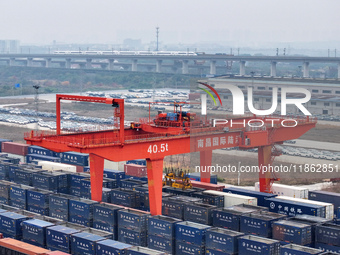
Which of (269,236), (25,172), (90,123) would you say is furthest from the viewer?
(90,123)

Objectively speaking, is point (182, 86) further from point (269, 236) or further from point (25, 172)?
point (269, 236)

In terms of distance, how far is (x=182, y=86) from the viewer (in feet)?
570

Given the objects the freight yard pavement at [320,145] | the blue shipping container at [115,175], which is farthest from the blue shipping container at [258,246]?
the blue shipping container at [115,175]

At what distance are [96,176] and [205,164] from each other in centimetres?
1002

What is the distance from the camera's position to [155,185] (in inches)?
1481

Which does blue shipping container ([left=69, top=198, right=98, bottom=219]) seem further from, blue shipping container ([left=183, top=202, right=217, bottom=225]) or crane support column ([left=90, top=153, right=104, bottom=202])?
blue shipping container ([left=183, top=202, right=217, bottom=225])

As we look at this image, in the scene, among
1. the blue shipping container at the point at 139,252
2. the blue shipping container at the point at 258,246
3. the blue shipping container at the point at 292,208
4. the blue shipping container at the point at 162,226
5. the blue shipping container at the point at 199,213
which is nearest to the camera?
the blue shipping container at the point at 139,252

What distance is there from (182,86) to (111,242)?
144 m

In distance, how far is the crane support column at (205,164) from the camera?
4531 cm

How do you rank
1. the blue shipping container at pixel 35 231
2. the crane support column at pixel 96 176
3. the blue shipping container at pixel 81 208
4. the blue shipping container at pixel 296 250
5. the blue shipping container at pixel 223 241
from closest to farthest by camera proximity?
the blue shipping container at pixel 296 250 → the blue shipping container at pixel 223 241 → the blue shipping container at pixel 35 231 → the blue shipping container at pixel 81 208 → the crane support column at pixel 96 176

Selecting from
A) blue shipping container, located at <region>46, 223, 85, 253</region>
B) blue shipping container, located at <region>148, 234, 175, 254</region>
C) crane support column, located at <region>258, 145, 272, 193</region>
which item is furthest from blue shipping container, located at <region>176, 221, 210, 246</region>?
crane support column, located at <region>258, 145, 272, 193</region>

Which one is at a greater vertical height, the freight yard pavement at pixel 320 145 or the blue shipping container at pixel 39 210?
the freight yard pavement at pixel 320 145

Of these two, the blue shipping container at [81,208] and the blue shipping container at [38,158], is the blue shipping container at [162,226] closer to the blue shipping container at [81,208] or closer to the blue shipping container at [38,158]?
the blue shipping container at [81,208]

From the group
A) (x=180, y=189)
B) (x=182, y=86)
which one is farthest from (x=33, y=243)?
(x=182, y=86)
